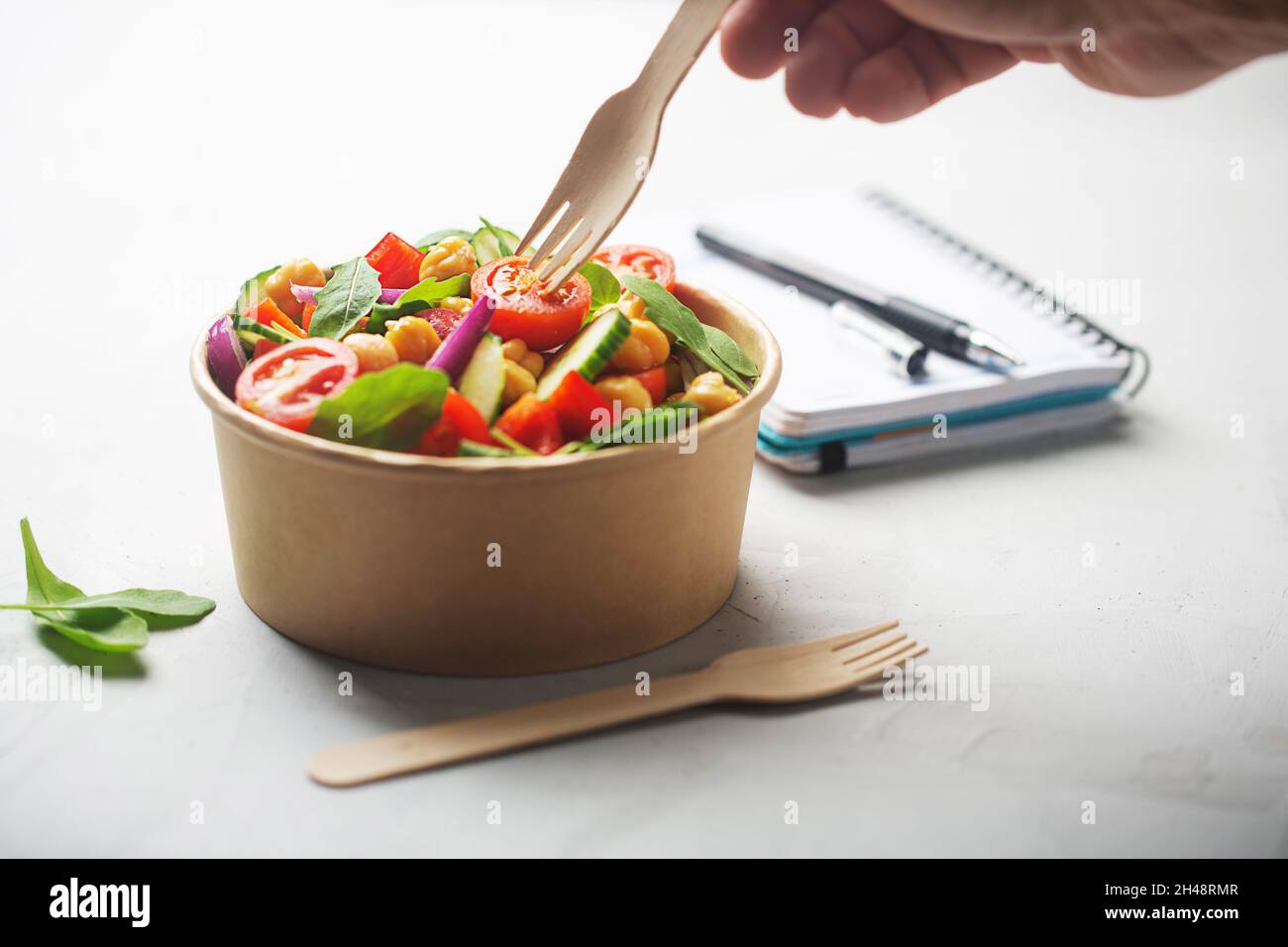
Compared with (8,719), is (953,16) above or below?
above

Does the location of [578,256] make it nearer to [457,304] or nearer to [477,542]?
[457,304]

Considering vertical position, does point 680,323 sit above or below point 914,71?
below

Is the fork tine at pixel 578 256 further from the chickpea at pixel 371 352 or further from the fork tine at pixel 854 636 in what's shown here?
the fork tine at pixel 854 636

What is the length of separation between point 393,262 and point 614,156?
0.99ft

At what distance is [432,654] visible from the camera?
56.0 inches

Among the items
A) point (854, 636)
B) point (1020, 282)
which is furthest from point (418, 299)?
point (1020, 282)

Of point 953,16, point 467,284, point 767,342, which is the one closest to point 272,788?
point 467,284

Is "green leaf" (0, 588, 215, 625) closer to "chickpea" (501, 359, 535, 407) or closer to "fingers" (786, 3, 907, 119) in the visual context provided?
"chickpea" (501, 359, 535, 407)

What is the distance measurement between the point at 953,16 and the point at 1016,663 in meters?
0.73

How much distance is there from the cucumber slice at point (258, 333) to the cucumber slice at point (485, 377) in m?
0.22

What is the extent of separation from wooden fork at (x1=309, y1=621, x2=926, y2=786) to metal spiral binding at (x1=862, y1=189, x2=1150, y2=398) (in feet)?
2.77

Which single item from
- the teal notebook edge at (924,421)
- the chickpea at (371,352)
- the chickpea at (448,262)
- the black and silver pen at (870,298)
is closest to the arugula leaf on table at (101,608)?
the chickpea at (371,352)

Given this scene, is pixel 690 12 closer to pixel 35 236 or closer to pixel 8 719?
pixel 8 719

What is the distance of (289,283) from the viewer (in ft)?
5.28
